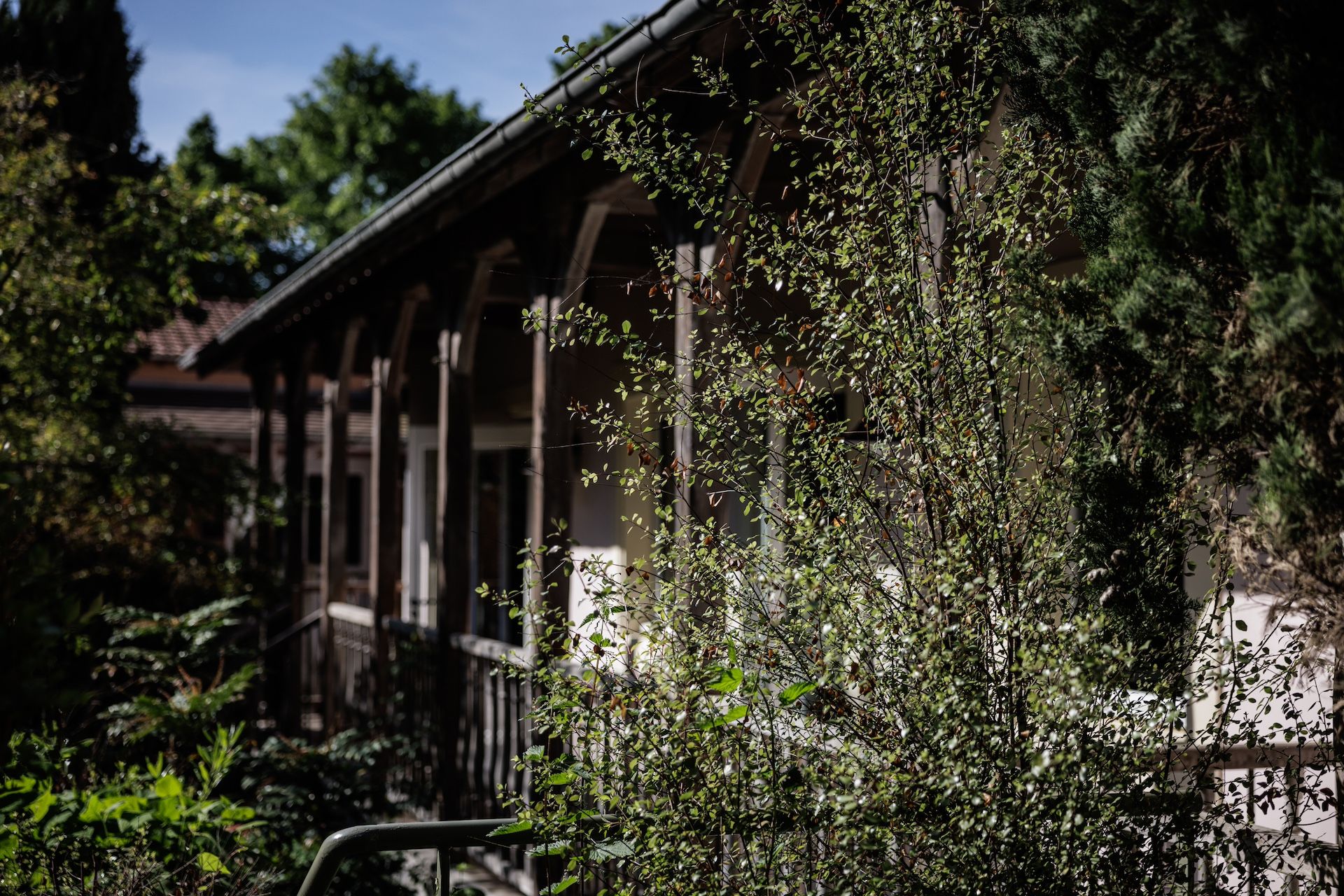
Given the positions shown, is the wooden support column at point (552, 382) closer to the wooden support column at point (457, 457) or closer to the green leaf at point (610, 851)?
the wooden support column at point (457, 457)

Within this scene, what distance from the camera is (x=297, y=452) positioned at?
10984 mm

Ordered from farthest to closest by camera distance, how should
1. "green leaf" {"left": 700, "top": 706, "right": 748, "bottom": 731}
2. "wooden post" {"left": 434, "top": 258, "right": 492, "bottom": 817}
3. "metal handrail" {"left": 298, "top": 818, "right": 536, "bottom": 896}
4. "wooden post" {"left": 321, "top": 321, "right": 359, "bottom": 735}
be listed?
1. "wooden post" {"left": 321, "top": 321, "right": 359, "bottom": 735}
2. "wooden post" {"left": 434, "top": 258, "right": 492, "bottom": 817}
3. "metal handrail" {"left": 298, "top": 818, "right": 536, "bottom": 896}
4. "green leaf" {"left": 700, "top": 706, "right": 748, "bottom": 731}

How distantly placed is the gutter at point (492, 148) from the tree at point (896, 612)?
32.6 inches

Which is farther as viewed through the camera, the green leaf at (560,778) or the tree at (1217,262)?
the green leaf at (560,778)

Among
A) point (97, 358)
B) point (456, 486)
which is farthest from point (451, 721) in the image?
point (97, 358)

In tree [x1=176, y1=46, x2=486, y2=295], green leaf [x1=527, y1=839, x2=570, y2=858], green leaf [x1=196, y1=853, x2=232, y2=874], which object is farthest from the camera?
tree [x1=176, y1=46, x2=486, y2=295]

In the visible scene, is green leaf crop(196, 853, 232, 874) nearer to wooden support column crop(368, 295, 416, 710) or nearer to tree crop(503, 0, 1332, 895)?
tree crop(503, 0, 1332, 895)

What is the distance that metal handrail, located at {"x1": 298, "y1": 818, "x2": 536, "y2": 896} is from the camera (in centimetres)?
269

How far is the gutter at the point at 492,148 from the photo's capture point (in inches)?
150

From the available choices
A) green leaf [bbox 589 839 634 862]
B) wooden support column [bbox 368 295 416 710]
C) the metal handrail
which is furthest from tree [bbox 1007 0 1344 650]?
wooden support column [bbox 368 295 416 710]

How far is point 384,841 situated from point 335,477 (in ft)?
24.9

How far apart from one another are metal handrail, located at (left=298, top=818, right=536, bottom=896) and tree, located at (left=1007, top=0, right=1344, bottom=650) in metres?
1.52

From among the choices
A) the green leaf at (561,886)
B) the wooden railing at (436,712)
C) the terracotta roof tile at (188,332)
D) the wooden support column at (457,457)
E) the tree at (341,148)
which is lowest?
the wooden railing at (436,712)

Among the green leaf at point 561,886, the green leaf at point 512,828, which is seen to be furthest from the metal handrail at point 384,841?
the green leaf at point 561,886
